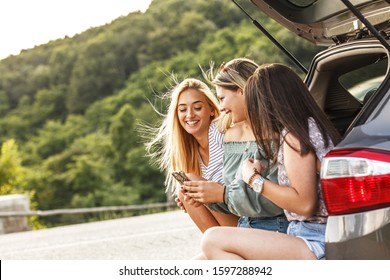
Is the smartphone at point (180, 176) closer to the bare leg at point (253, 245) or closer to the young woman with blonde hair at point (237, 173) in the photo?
the young woman with blonde hair at point (237, 173)

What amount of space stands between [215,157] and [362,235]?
1454 mm

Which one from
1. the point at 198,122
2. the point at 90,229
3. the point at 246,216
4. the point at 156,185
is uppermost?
the point at 198,122

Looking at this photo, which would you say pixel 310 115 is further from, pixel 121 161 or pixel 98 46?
pixel 98 46

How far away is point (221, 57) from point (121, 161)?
31.4ft

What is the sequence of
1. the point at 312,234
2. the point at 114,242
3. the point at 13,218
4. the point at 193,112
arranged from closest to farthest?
1. the point at 312,234
2. the point at 193,112
3. the point at 114,242
4. the point at 13,218

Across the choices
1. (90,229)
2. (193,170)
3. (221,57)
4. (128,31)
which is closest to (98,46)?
(128,31)

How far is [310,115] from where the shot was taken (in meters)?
3.04

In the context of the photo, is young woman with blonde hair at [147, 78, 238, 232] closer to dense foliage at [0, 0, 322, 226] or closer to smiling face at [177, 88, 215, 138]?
smiling face at [177, 88, 215, 138]

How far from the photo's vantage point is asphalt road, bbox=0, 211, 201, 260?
26.6 feet

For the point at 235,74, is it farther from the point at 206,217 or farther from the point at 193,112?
the point at 206,217

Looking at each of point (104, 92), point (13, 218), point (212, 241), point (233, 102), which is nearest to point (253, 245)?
point (212, 241)

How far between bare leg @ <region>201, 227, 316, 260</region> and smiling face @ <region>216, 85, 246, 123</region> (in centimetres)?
76

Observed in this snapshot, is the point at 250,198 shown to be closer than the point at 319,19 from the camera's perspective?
Yes

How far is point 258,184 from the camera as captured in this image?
2982 mm
